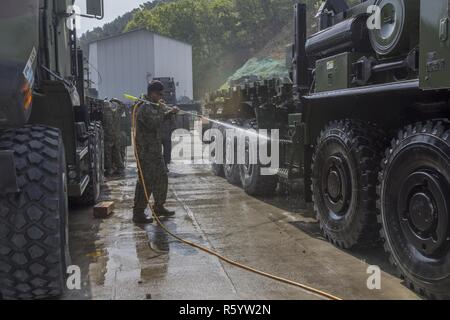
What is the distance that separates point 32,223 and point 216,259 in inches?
80.1

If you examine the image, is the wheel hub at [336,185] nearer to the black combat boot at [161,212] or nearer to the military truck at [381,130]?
the military truck at [381,130]

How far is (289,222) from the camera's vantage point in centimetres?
688

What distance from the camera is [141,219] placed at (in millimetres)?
6949

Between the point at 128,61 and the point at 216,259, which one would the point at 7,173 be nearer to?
the point at 216,259

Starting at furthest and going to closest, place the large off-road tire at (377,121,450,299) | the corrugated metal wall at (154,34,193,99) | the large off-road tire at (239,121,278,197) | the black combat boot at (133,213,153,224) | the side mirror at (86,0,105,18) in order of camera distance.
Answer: the corrugated metal wall at (154,34,193,99), the large off-road tire at (239,121,278,197), the black combat boot at (133,213,153,224), the side mirror at (86,0,105,18), the large off-road tire at (377,121,450,299)

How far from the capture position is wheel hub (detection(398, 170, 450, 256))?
12.4 feet

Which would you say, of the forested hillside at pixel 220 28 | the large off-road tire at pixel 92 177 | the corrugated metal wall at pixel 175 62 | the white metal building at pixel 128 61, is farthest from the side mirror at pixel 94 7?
the forested hillside at pixel 220 28

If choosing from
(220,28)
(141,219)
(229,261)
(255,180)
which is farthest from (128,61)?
(220,28)

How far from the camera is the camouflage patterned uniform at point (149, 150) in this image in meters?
7.05

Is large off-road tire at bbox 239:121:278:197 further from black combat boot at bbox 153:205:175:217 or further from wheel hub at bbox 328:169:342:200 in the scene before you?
wheel hub at bbox 328:169:342:200

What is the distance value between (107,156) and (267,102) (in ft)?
15.8

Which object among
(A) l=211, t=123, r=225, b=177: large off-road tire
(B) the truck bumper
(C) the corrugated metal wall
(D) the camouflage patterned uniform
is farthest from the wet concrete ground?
(C) the corrugated metal wall

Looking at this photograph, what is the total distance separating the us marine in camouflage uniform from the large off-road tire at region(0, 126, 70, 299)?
127 inches
